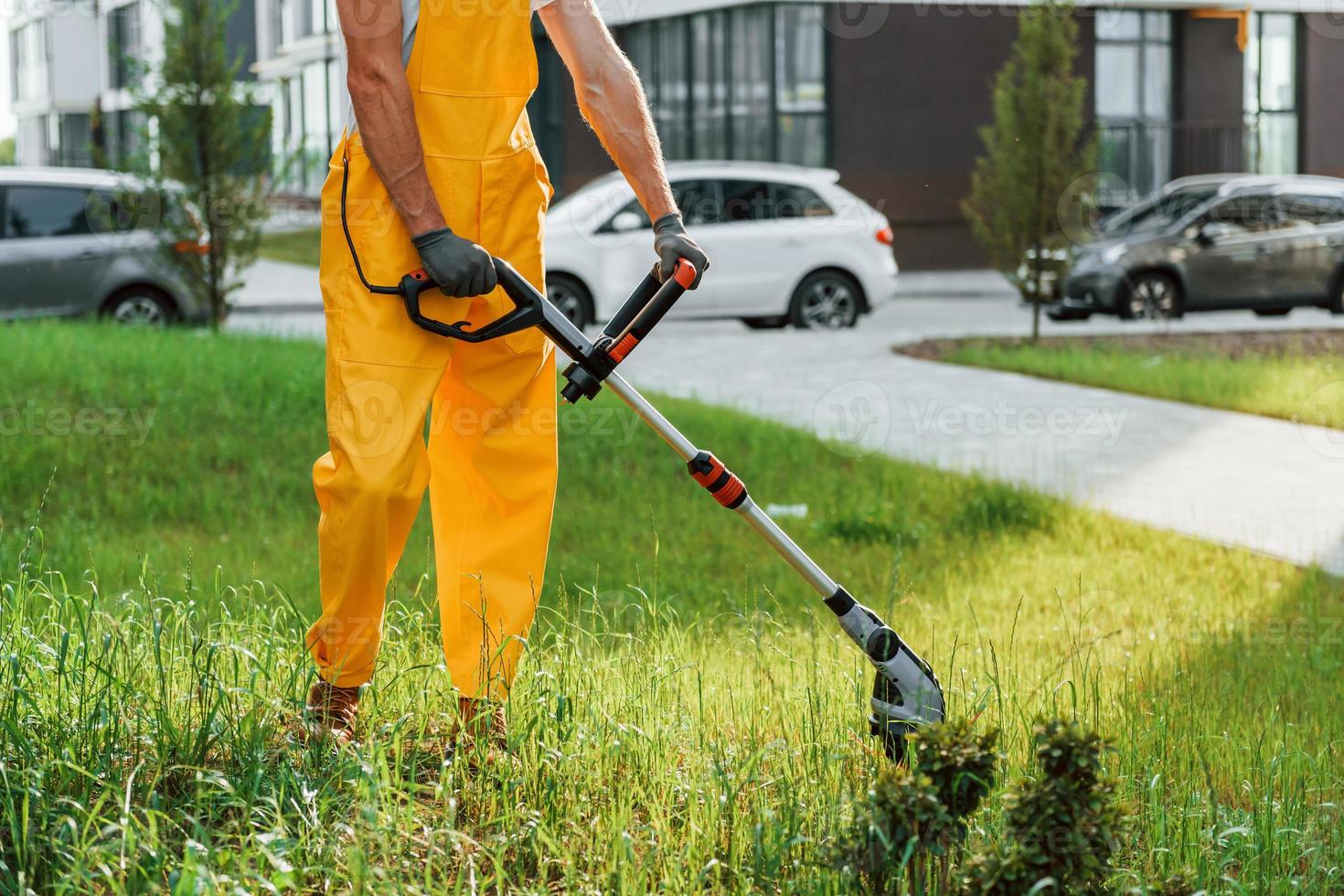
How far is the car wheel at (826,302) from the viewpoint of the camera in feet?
52.1

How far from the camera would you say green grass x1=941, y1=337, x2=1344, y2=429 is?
32.2 feet

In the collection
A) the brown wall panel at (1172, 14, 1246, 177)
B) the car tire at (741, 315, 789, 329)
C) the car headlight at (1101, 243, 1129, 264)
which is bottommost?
the car tire at (741, 315, 789, 329)

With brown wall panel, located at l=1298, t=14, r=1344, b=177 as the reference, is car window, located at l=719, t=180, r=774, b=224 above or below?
below

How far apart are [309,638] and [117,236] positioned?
447 inches

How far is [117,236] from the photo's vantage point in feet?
44.9

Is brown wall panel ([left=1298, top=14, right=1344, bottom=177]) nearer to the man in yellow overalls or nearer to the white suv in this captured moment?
the white suv

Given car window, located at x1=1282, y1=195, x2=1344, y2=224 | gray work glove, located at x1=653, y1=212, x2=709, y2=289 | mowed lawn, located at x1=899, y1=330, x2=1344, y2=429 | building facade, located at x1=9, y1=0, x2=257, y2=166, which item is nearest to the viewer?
gray work glove, located at x1=653, y1=212, x2=709, y2=289

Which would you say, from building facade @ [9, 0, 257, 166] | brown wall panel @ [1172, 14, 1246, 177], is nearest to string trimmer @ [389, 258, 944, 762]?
brown wall panel @ [1172, 14, 1246, 177]

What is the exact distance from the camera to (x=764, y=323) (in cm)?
1647

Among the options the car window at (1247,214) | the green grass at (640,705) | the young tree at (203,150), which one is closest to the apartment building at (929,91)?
the car window at (1247,214)

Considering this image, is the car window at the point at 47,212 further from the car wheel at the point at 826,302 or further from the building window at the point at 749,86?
the building window at the point at 749,86

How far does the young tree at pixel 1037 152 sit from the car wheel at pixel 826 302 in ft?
5.56
